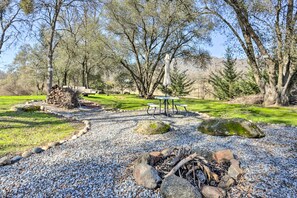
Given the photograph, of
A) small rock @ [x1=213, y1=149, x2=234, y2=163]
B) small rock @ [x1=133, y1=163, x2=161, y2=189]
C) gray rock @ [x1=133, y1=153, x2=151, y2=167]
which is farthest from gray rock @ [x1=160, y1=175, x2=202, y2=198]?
small rock @ [x1=213, y1=149, x2=234, y2=163]

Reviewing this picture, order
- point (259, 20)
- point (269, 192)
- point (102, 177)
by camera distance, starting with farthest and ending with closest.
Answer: point (259, 20) → point (102, 177) → point (269, 192)

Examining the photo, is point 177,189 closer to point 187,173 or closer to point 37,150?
point 187,173

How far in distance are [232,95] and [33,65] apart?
19469 millimetres

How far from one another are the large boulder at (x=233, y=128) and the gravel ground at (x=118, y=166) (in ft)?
0.55

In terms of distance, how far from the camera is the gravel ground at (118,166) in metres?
2.10

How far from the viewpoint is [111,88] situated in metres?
25.2

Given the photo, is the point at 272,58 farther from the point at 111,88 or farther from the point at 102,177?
the point at 111,88

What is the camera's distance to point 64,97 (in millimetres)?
8367

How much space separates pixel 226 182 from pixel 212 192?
0.99 ft

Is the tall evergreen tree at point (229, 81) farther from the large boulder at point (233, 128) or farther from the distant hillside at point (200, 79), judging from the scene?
the large boulder at point (233, 128)

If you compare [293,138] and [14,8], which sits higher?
[14,8]

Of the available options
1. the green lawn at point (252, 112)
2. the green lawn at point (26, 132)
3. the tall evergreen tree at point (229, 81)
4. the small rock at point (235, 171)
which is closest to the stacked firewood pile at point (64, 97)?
the green lawn at point (252, 112)

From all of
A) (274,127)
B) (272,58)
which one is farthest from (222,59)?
(274,127)

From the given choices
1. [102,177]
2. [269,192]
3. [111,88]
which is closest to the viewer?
[269,192]
